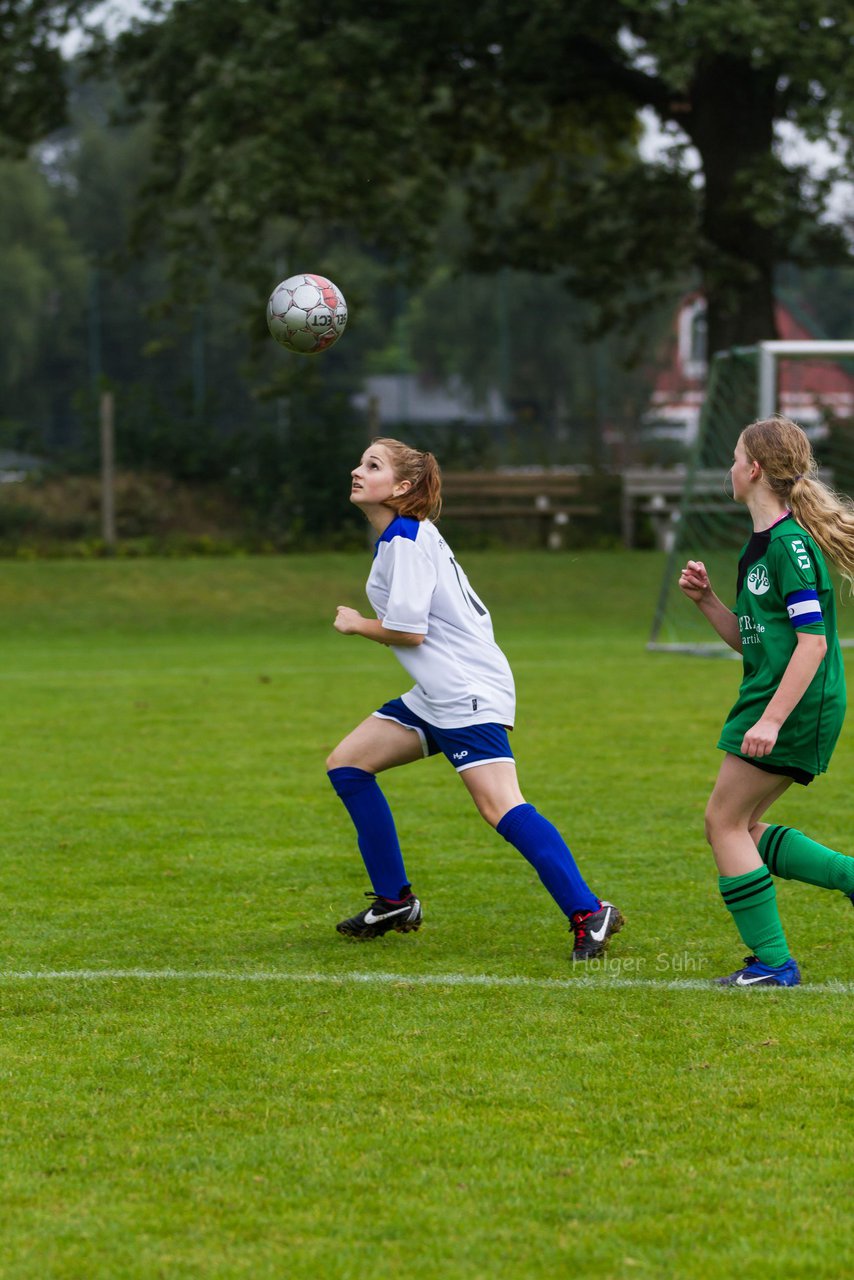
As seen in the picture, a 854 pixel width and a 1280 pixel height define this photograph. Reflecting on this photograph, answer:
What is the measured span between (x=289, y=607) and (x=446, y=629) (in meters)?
15.8

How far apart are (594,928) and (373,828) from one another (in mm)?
924

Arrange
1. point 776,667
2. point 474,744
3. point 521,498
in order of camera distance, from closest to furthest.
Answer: point 776,667
point 474,744
point 521,498

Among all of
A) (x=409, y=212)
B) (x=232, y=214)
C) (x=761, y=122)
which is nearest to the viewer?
(x=232, y=214)

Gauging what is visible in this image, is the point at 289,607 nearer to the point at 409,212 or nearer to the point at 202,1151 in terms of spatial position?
the point at 409,212

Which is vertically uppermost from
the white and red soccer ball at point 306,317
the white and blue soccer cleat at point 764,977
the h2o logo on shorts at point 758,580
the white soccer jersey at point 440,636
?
the white and red soccer ball at point 306,317

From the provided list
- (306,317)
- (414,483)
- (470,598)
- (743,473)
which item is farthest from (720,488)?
(743,473)

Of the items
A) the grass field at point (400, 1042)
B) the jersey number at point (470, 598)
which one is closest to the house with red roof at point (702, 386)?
the grass field at point (400, 1042)

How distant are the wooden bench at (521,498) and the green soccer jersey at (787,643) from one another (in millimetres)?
20588

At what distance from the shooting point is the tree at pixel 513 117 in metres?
19.7

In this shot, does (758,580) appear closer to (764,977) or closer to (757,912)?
(757,912)

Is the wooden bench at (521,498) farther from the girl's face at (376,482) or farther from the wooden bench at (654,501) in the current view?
the girl's face at (376,482)

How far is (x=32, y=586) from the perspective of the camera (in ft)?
71.1

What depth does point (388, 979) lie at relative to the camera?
533 cm

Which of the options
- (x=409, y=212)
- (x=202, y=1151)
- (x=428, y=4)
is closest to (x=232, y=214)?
(x=409, y=212)
